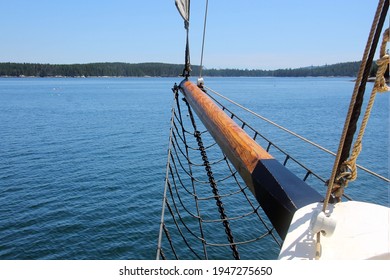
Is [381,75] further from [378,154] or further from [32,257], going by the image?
[378,154]

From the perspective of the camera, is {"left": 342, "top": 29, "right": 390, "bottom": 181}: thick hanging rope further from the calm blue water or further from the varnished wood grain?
the calm blue water

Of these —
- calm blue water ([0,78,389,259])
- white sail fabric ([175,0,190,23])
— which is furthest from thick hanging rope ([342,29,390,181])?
calm blue water ([0,78,389,259])

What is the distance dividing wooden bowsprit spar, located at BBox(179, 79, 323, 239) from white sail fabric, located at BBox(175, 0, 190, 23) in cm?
386

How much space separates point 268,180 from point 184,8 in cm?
560

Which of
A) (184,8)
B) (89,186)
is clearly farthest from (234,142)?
(89,186)

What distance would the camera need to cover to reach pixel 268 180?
2.42 meters

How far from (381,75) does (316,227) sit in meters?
0.77

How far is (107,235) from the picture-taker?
1224 cm

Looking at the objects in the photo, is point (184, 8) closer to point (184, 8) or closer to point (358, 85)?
point (184, 8)

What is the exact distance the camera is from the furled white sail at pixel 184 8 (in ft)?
22.2

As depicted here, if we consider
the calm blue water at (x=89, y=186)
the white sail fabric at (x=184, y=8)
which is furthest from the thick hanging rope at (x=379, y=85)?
the calm blue water at (x=89, y=186)

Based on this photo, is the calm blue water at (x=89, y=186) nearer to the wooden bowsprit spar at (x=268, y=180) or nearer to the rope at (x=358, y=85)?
the wooden bowsprit spar at (x=268, y=180)

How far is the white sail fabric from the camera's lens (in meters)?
6.77

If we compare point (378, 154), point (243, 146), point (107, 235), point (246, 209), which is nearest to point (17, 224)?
point (107, 235)
